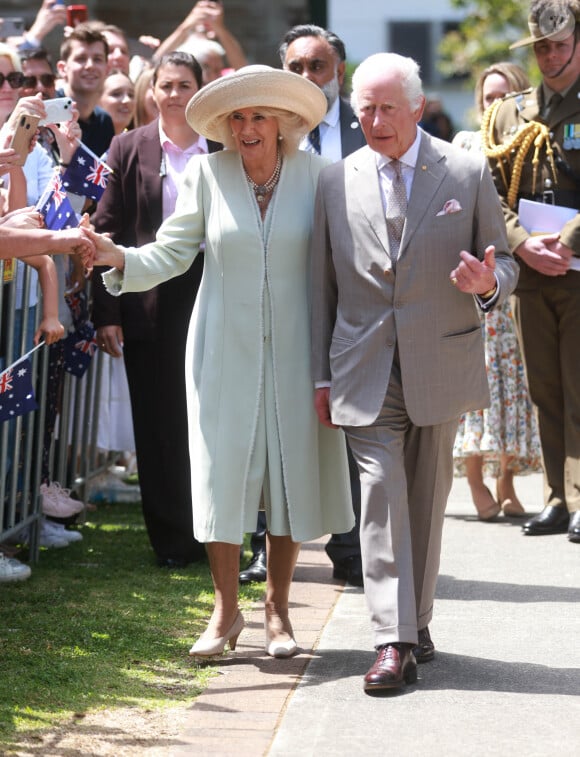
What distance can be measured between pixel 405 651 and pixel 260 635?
92 cm

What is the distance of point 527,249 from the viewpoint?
7918 millimetres

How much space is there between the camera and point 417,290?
538 cm

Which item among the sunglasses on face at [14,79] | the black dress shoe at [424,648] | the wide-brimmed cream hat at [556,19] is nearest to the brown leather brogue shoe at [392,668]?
the black dress shoe at [424,648]

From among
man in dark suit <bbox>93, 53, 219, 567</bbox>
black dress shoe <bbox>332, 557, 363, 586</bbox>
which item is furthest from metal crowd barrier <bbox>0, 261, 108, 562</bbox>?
black dress shoe <bbox>332, 557, 363, 586</bbox>

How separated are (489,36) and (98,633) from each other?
1000 inches

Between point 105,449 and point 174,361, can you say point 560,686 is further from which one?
point 105,449

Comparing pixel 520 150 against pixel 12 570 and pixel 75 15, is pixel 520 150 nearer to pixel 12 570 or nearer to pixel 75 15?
pixel 12 570

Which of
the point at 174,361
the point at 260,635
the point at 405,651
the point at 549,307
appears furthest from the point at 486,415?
the point at 405,651

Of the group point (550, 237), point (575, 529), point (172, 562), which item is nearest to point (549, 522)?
point (575, 529)

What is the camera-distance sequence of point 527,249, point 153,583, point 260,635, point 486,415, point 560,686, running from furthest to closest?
point 486,415
point 527,249
point 153,583
point 260,635
point 560,686

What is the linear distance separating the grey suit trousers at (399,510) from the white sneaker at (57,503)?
2.66 meters

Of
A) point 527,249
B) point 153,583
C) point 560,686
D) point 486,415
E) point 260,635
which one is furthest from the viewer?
point 486,415

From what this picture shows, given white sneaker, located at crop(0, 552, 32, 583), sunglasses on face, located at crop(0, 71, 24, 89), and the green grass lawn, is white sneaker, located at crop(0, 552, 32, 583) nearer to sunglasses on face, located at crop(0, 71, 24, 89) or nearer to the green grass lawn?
the green grass lawn

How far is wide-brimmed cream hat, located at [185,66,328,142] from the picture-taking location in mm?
5578
